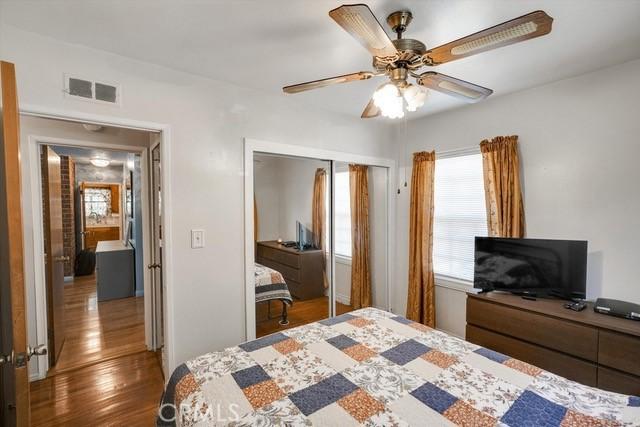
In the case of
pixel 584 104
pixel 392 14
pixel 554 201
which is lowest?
pixel 554 201

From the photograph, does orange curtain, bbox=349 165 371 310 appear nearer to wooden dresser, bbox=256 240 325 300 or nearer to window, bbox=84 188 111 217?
wooden dresser, bbox=256 240 325 300

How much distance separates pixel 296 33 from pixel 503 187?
2159mm

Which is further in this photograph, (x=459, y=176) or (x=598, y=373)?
(x=459, y=176)

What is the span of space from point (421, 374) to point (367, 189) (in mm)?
2478

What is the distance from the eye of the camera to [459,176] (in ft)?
10.0

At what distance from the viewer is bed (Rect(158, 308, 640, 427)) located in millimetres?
1078

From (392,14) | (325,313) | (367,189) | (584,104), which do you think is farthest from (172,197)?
(584,104)

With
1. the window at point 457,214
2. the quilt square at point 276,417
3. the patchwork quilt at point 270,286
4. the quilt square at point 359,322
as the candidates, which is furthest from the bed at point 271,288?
the window at point 457,214

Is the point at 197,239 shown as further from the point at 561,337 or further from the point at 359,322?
the point at 561,337

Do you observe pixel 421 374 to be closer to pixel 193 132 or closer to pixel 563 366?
pixel 563 366

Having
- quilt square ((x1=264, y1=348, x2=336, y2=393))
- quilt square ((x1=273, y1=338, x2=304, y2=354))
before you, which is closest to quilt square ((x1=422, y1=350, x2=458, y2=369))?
quilt square ((x1=264, y1=348, x2=336, y2=393))

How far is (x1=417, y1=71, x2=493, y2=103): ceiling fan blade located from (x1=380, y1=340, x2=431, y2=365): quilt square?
1.42 metres

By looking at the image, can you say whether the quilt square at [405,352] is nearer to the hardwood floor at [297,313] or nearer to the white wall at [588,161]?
the hardwood floor at [297,313]

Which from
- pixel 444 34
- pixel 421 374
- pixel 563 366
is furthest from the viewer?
pixel 563 366
